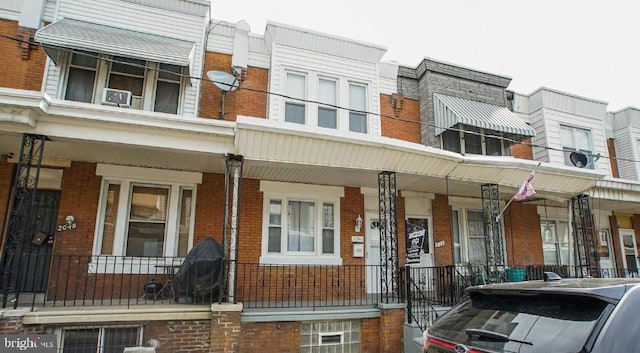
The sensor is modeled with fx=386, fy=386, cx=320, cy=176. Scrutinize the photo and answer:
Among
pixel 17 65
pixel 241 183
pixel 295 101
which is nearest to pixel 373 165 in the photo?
pixel 241 183

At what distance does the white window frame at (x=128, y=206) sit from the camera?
831cm

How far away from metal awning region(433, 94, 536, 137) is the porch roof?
5.24 ft

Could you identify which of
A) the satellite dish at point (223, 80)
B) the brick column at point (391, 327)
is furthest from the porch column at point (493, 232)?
the satellite dish at point (223, 80)

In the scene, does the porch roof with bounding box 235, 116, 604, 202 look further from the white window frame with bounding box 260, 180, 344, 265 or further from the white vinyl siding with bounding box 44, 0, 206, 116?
the white vinyl siding with bounding box 44, 0, 206, 116

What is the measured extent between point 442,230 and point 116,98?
8973mm

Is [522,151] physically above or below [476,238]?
above

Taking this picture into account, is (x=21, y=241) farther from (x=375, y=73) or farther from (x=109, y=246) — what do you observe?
(x=375, y=73)

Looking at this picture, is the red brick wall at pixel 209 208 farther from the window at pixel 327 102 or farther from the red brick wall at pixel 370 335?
the red brick wall at pixel 370 335

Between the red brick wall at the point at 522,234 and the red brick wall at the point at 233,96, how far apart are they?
26.5ft

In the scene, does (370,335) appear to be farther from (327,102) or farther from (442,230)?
(327,102)

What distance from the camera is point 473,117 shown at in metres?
10.6

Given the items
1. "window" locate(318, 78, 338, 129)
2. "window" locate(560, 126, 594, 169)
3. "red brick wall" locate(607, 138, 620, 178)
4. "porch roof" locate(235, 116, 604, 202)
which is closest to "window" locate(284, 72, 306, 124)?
"window" locate(318, 78, 338, 129)

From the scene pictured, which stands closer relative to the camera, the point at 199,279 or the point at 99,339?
the point at 99,339

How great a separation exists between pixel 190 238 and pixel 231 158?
2.63 m
